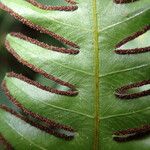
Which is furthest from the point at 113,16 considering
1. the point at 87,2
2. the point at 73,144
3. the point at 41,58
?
the point at 73,144

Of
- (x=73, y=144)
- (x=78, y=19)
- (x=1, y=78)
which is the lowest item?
(x=73, y=144)

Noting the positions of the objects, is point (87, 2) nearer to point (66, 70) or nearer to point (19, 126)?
point (66, 70)

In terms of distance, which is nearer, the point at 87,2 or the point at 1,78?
the point at 87,2

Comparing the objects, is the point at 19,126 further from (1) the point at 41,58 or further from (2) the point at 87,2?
(2) the point at 87,2

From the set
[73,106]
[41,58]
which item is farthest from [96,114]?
[41,58]

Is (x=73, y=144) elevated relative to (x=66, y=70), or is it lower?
lower

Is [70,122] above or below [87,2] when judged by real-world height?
below
